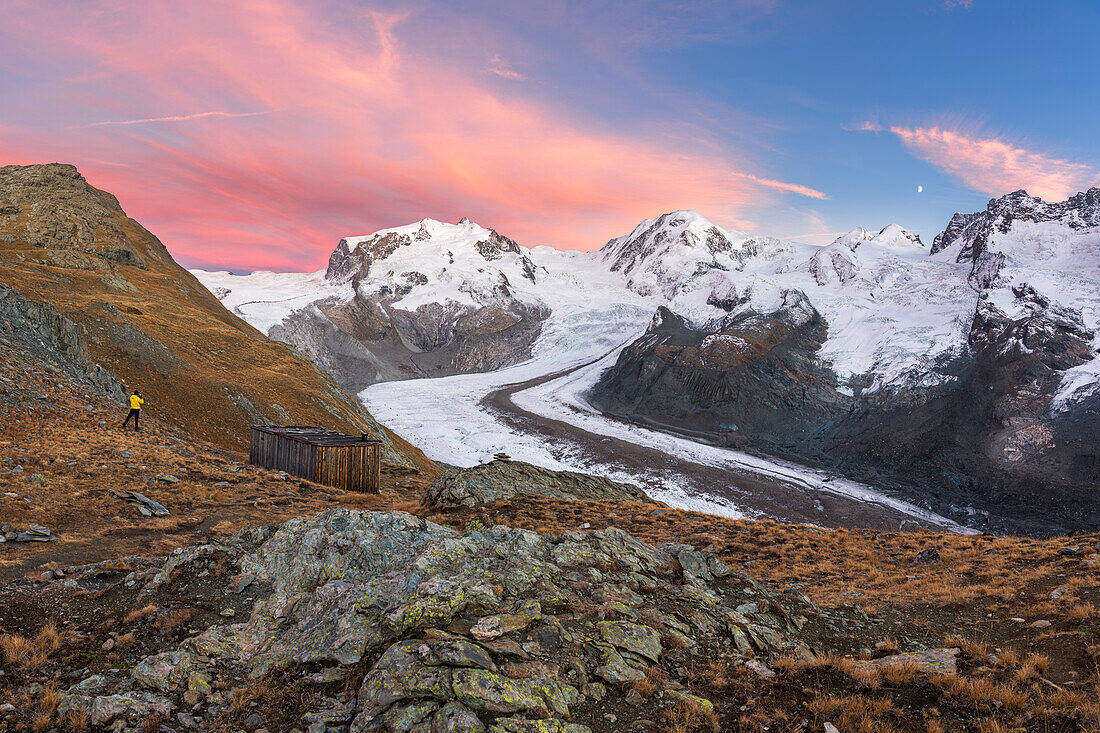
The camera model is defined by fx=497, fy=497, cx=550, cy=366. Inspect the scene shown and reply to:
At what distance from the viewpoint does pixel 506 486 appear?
2636 centimetres

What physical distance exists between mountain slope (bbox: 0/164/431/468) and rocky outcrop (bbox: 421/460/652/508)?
48.1 ft

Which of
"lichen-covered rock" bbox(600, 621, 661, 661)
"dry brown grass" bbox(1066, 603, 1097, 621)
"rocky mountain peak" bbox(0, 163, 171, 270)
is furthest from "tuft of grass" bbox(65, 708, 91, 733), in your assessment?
"rocky mountain peak" bbox(0, 163, 171, 270)

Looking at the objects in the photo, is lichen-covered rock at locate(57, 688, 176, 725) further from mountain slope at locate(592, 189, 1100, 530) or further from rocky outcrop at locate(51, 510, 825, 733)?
mountain slope at locate(592, 189, 1100, 530)

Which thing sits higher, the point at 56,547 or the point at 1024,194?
the point at 1024,194

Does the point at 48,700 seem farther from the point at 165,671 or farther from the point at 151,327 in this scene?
the point at 151,327

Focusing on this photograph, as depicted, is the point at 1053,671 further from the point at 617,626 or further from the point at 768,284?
the point at 768,284

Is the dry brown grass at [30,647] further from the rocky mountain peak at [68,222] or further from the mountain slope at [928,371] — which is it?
the mountain slope at [928,371]

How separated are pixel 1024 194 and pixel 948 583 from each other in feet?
635

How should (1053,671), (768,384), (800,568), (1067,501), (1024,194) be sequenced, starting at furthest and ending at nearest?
(1024,194)
(768,384)
(1067,501)
(800,568)
(1053,671)

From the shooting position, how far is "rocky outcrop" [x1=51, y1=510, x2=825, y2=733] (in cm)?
757

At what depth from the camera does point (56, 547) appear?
12.5 meters

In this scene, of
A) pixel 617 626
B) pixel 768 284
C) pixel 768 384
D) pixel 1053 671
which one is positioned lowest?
pixel 617 626

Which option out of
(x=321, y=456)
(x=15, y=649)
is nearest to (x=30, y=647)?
(x=15, y=649)

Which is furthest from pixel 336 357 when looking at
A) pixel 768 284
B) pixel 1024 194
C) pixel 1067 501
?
pixel 1024 194
